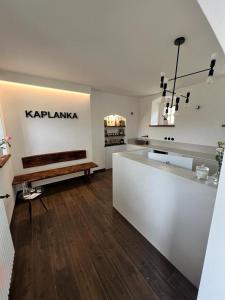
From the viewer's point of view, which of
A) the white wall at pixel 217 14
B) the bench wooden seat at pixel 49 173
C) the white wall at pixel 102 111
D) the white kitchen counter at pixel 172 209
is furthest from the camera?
the white wall at pixel 102 111

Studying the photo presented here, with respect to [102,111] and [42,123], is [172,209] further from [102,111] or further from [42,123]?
[102,111]

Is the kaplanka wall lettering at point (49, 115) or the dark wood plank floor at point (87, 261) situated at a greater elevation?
the kaplanka wall lettering at point (49, 115)

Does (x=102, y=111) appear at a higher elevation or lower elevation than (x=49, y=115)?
higher

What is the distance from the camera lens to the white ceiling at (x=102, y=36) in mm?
1324

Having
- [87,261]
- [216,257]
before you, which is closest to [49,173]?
[87,261]

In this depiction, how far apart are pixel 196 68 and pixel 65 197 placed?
156 inches

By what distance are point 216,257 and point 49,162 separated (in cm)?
373

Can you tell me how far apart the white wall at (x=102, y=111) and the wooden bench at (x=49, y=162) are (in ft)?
2.54

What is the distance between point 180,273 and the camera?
1.54 metres

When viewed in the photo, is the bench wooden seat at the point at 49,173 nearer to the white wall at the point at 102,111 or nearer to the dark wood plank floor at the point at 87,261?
the dark wood plank floor at the point at 87,261

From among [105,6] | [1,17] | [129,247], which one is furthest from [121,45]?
[129,247]

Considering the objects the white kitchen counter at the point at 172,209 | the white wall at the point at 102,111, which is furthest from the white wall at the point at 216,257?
the white wall at the point at 102,111

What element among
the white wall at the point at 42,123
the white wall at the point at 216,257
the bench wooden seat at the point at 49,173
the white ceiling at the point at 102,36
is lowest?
the bench wooden seat at the point at 49,173

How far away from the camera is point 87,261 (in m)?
1.68
